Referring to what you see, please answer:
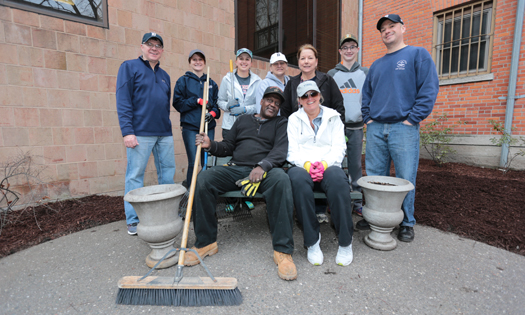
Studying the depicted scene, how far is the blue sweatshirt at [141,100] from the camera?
9.49 feet

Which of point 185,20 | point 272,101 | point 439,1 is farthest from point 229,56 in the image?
point 439,1

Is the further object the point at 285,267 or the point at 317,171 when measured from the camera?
the point at 317,171

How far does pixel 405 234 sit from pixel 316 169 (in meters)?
1.23

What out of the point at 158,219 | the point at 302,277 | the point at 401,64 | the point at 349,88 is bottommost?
the point at 302,277

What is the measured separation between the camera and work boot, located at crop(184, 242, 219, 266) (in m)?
2.36

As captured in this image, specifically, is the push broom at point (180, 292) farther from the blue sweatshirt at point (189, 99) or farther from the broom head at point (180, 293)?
the blue sweatshirt at point (189, 99)

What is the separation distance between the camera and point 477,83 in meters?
5.83

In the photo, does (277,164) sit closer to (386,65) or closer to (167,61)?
(386,65)

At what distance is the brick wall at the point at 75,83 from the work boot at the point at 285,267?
11.3 feet

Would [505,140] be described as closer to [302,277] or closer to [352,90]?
[352,90]

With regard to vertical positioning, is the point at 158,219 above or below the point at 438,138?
below

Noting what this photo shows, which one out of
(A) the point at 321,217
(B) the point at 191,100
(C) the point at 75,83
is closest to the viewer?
(A) the point at 321,217

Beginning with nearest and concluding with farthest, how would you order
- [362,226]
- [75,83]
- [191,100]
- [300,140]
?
[300,140]
[362,226]
[191,100]
[75,83]

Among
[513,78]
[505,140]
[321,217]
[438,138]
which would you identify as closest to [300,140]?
[321,217]
